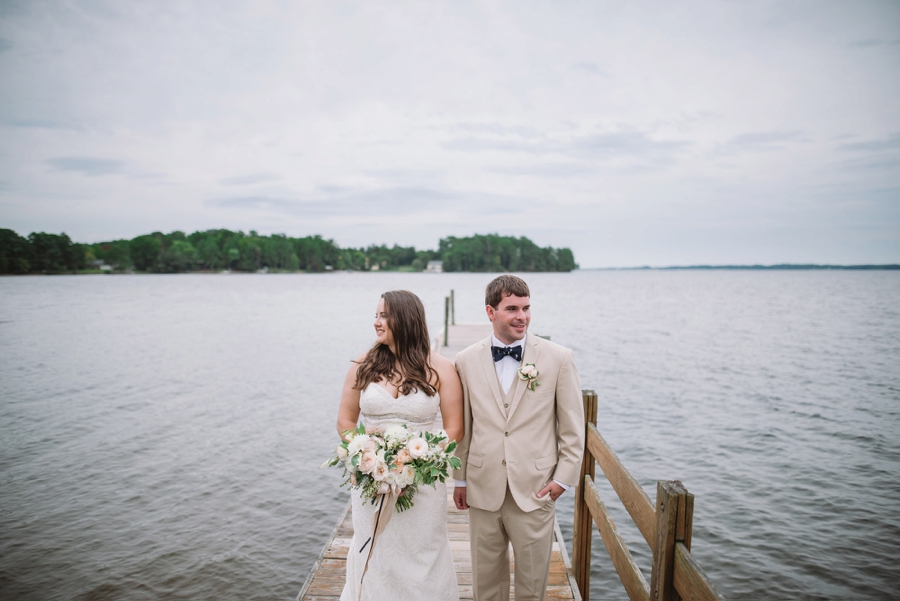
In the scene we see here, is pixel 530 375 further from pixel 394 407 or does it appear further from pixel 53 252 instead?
pixel 53 252

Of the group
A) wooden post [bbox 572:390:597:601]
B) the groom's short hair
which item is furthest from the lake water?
the groom's short hair

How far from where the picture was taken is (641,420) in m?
12.8

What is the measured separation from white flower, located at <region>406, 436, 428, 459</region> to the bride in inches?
13.8

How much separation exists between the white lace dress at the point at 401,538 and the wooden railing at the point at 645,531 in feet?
3.61

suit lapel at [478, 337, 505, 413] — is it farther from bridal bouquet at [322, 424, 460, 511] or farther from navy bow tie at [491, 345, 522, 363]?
bridal bouquet at [322, 424, 460, 511]

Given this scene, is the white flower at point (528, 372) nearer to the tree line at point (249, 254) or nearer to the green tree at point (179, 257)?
the tree line at point (249, 254)

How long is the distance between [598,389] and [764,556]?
30.5ft

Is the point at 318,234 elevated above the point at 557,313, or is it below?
above

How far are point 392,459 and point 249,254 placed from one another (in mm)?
160207

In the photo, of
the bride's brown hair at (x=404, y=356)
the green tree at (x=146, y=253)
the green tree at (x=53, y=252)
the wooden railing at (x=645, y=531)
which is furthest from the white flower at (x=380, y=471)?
the green tree at (x=146, y=253)

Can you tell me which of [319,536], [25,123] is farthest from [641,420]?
[25,123]

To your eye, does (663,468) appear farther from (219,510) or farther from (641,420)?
(219,510)

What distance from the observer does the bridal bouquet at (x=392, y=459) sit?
8.00 ft

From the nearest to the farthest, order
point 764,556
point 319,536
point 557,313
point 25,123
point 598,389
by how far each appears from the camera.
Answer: point 764,556 → point 319,536 → point 598,389 → point 557,313 → point 25,123
